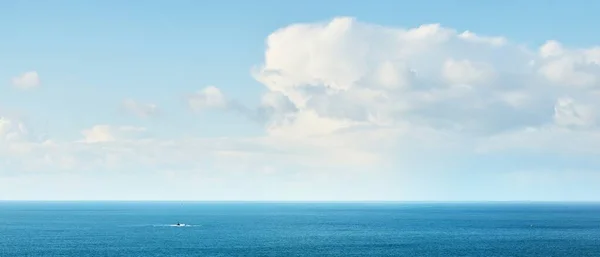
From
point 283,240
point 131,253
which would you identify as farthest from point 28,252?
point 283,240

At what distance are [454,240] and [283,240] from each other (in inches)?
1895

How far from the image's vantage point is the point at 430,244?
17475 cm

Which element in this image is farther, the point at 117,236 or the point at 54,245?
the point at 117,236

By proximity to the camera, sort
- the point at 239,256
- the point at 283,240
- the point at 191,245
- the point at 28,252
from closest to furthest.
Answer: the point at 239,256
the point at 28,252
the point at 191,245
the point at 283,240

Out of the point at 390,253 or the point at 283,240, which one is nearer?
the point at 390,253

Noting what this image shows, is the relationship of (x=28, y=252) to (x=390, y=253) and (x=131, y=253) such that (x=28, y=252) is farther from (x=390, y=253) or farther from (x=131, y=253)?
(x=390, y=253)

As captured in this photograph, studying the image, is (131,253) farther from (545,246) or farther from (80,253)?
(545,246)

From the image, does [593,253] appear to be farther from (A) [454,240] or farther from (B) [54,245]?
(B) [54,245]

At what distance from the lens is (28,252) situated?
503ft

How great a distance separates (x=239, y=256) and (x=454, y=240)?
2808 inches

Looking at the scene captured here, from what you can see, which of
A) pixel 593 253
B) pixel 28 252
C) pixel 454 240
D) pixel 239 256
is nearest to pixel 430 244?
pixel 454 240

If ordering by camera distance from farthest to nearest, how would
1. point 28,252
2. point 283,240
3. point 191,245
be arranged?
1. point 283,240
2. point 191,245
3. point 28,252

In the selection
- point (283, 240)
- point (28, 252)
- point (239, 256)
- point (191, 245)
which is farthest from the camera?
point (283, 240)

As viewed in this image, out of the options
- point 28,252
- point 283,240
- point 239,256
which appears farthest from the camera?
point 283,240
